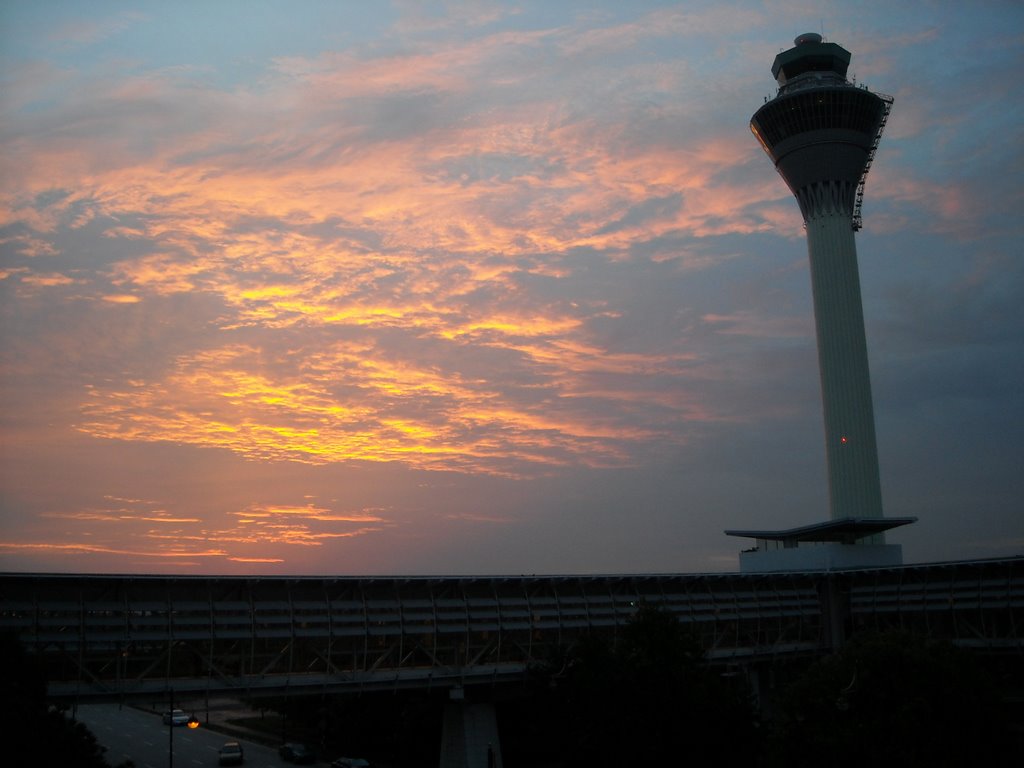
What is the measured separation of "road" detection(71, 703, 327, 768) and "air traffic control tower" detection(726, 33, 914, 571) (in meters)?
70.0

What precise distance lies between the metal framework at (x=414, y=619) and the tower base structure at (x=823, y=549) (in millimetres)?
2554

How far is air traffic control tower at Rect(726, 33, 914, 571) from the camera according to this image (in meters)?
116

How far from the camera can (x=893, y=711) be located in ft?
162

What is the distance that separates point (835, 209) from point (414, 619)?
81.0 metres

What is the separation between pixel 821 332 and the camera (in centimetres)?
12031

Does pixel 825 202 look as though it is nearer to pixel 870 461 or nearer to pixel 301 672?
pixel 870 461

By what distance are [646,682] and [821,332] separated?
238 ft

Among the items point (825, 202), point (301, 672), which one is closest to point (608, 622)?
point (301, 672)

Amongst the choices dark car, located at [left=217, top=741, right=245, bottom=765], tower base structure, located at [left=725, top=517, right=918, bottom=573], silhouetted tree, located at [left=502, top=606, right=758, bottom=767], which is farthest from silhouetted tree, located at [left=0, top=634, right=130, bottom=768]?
tower base structure, located at [left=725, top=517, right=918, bottom=573]

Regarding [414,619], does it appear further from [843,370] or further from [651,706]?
[843,370]

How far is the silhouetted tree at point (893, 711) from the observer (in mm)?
47656

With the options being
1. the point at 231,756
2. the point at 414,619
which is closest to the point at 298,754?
the point at 231,756

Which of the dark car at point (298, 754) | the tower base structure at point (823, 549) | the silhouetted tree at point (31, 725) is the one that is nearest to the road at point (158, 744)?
the dark car at point (298, 754)

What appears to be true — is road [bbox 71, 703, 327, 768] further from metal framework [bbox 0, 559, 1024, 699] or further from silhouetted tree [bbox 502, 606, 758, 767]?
silhouetted tree [bbox 502, 606, 758, 767]
